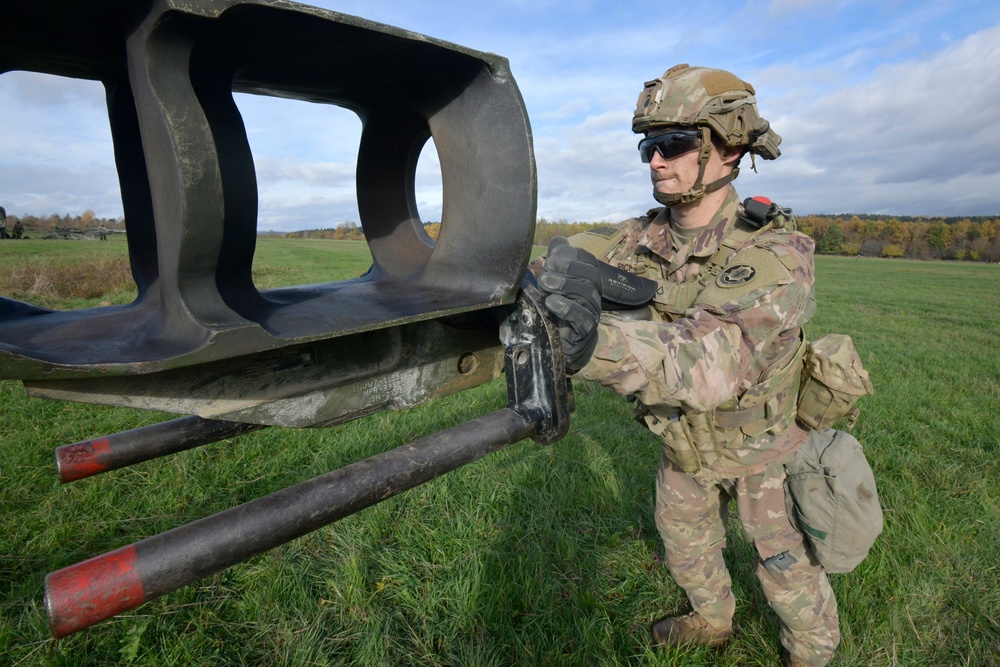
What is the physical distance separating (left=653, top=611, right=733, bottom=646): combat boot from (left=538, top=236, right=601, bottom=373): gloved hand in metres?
2.02

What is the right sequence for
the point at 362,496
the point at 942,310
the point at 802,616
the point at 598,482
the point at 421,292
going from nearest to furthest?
the point at 362,496 < the point at 421,292 < the point at 802,616 < the point at 598,482 < the point at 942,310

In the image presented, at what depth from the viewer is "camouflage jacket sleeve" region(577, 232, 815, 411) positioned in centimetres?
172

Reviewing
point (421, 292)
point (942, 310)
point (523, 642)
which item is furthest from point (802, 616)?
point (942, 310)

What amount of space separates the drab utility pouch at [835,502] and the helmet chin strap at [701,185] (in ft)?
4.60

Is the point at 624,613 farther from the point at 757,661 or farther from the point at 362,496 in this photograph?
the point at 362,496

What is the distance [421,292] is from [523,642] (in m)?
2.00

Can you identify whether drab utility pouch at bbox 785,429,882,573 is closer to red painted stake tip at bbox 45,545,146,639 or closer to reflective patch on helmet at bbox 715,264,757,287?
reflective patch on helmet at bbox 715,264,757,287

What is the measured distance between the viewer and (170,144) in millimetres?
942

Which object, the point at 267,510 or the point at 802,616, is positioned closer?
the point at 267,510

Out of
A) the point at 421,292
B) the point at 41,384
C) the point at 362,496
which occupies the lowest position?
the point at 362,496

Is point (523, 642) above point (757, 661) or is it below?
above

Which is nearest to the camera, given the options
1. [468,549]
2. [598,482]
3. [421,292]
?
[421,292]

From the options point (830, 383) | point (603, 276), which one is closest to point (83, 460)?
point (603, 276)

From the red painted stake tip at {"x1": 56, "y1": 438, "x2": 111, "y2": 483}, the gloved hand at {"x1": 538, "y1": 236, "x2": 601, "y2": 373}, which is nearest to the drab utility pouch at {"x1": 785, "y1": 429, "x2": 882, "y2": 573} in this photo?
the gloved hand at {"x1": 538, "y1": 236, "x2": 601, "y2": 373}
